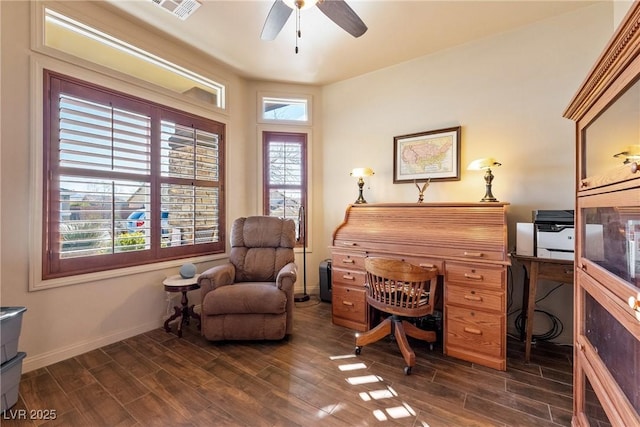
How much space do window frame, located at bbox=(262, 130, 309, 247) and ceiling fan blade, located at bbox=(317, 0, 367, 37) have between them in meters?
1.84

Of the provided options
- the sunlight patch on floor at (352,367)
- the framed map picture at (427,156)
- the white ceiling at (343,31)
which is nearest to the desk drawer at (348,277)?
the sunlight patch on floor at (352,367)

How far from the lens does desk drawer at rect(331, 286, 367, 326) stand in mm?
2582

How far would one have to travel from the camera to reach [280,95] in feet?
11.9

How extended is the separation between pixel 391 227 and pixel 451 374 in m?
1.27

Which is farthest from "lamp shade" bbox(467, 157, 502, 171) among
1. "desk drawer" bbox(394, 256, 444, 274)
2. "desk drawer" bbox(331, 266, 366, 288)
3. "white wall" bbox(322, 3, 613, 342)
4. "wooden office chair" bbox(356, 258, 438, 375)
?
"desk drawer" bbox(331, 266, 366, 288)

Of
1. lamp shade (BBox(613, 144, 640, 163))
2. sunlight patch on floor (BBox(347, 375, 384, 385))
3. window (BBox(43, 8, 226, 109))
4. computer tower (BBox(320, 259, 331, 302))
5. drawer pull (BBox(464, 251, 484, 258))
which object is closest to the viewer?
lamp shade (BBox(613, 144, 640, 163))

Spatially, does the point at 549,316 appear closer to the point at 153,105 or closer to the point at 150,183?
the point at 150,183

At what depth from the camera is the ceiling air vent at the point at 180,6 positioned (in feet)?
7.02

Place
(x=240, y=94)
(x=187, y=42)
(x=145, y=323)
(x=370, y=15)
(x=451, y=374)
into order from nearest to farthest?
(x=451, y=374) < (x=370, y=15) < (x=145, y=323) < (x=187, y=42) < (x=240, y=94)

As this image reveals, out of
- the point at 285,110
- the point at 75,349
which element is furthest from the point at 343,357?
the point at 285,110

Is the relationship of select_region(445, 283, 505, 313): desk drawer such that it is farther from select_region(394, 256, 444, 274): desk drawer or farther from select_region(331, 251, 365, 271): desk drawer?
select_region(331, 251, 365, 271): desk drawer

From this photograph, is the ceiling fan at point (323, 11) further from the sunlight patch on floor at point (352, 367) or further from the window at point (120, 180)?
the sunlight patch on floor at point (352, 367)

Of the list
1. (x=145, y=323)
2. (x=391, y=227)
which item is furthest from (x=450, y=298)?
(x=145, y=323)

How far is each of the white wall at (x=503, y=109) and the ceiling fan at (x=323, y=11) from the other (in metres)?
1.37
